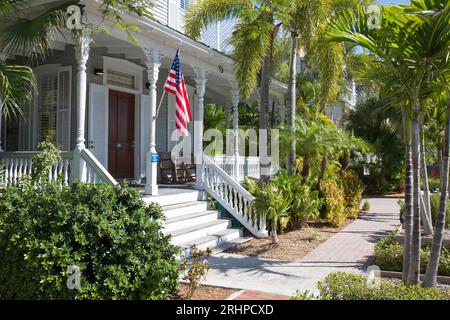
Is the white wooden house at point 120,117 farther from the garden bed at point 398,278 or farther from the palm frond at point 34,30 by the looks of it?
the garden bed at point 398,278

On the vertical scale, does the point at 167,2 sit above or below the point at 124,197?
above

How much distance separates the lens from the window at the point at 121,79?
452 inches

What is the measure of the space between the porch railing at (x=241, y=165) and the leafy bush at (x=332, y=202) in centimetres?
242

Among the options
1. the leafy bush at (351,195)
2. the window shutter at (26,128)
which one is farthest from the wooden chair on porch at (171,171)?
the leafy bush at (351,195)

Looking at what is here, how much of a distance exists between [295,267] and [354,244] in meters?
2.66

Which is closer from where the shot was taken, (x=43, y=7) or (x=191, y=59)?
(x=43, y=7)

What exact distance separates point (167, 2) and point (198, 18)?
2351 mm

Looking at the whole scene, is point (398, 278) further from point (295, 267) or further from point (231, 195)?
point (231, 195)

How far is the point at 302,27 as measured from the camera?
11.4 metres

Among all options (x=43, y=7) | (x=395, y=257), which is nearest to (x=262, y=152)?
(x=395, y=257)

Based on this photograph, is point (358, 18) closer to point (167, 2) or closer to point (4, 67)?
point (4, 67)
